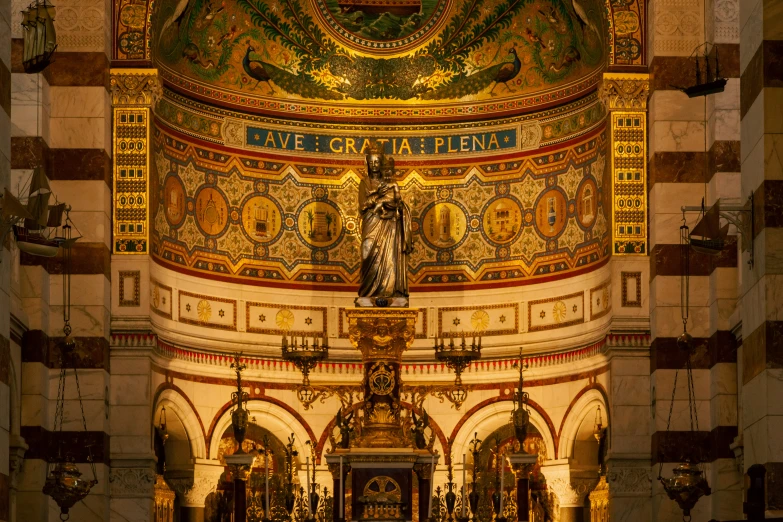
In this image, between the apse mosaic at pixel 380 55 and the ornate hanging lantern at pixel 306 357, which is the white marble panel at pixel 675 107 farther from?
the ornate hanging lantern at pixel 306 357

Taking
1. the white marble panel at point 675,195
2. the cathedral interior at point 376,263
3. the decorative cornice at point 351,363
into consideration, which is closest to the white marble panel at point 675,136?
the cathedral interior at point 376,263

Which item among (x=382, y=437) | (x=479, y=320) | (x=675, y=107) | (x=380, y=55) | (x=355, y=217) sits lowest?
(x=382, y=437)

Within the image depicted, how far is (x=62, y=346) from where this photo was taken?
27391 millimetres

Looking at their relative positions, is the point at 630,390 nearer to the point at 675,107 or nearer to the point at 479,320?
the point at 479,320

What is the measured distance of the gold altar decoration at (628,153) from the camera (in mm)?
30016

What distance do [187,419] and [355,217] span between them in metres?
4.88

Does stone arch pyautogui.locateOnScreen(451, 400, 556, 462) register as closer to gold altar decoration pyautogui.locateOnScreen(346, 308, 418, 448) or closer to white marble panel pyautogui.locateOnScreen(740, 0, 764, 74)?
gold altar decoration pyautogui.locateOnScreen(346, 308, 418, 448)

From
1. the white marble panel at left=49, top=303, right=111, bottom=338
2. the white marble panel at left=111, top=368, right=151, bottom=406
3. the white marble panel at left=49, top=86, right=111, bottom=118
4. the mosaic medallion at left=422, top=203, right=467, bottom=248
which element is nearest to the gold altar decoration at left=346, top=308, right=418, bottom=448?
the mosaic medallion at left=422, top=203, right=467, bottom=248

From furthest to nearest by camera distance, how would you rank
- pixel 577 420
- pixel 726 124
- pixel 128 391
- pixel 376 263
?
1. pixel 577 420
2. pixel 376 263
3. pixel 128 391
4. pixel 726 124

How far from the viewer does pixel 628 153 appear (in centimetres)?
3014

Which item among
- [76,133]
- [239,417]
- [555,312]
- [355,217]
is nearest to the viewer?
[239,417]

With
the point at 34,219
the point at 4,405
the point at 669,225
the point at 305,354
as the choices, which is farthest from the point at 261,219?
the point at 4,405

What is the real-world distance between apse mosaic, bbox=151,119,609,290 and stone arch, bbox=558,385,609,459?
7.06 feet

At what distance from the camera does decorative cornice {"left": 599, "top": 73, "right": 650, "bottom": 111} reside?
98.6ft
